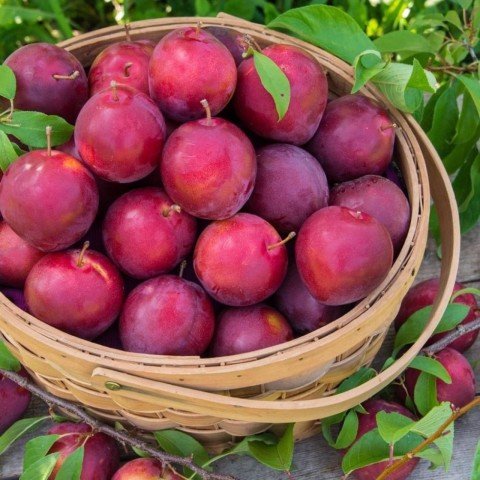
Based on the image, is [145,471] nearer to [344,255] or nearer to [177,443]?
[177,443]

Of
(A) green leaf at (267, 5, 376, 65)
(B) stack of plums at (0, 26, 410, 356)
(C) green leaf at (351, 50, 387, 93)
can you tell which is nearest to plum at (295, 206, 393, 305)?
(B) stack of plums at (0, 26, 410, 356)

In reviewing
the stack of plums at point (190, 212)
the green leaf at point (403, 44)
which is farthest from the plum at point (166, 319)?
the green leaf at point (403, 44)

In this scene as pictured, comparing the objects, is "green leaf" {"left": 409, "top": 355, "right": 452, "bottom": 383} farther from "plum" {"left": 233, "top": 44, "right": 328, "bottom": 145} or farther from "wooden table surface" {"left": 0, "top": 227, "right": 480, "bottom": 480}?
"plum" {"left": 233, "top": 44, "right": 328, "bottom": 145}

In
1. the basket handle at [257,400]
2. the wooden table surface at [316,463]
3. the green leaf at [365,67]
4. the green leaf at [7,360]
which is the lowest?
the wooden table surface at [316,463]

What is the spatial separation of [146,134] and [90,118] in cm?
7

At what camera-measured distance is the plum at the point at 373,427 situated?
3.08ft

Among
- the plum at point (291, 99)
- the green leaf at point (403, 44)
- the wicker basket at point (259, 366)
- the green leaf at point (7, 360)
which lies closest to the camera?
the wicker basket at point (259, 366)

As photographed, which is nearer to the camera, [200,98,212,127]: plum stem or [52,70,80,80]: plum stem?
[200,98,212,127]: plum stem

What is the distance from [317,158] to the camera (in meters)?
0.96

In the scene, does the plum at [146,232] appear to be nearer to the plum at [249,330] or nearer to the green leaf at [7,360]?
the plum at [249,330]

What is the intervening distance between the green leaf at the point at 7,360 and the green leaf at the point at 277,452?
1.21 ft

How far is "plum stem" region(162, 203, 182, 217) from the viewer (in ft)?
2.67

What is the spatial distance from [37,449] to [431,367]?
1.83 ft

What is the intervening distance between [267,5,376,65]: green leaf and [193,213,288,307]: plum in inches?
13.0
